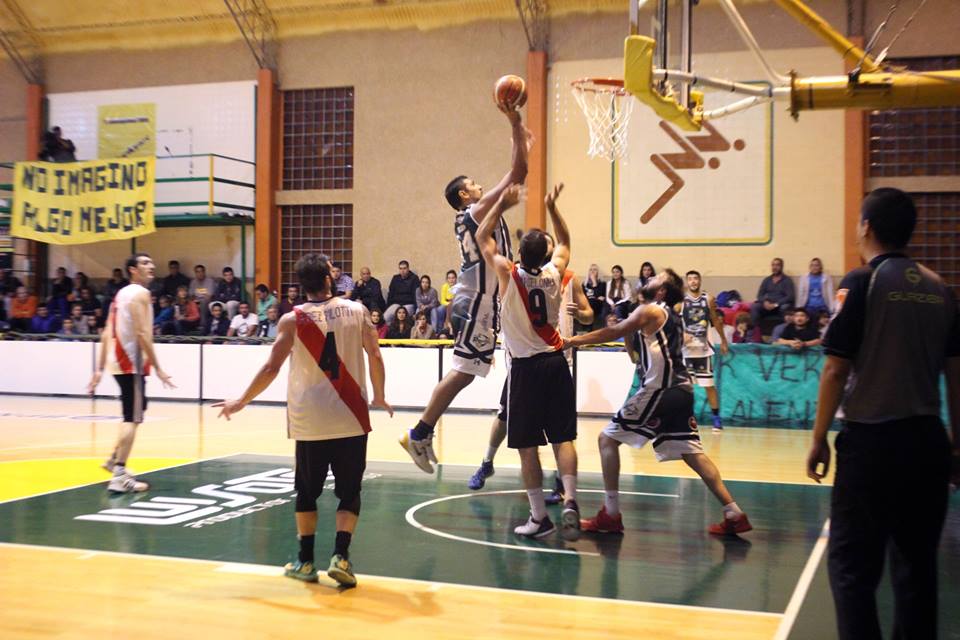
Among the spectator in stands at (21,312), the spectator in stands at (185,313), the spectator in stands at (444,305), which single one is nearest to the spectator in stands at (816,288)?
the spectator in stands at (444,305)

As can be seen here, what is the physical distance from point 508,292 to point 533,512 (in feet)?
A: 4.69

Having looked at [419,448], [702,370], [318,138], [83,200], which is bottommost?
[419,448]

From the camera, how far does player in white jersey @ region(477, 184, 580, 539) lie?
625cm

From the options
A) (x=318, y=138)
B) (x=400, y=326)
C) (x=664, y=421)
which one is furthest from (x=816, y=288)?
(x=664, y=421)

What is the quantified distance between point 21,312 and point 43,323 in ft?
4.10

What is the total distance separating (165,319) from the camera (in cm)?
1870

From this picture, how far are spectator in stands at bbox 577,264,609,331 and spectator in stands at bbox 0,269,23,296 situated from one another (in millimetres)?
12138

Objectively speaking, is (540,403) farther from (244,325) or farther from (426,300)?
(244,325)

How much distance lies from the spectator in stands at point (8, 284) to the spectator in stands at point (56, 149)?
2656 mm

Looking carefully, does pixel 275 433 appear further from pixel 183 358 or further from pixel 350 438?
pixel 350 438

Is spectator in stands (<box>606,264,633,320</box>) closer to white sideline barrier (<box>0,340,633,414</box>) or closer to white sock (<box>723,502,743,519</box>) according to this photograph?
white sideline barrier (<box>0,340,633,414</box>)

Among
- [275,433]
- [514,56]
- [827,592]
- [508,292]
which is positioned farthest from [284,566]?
[514,56]

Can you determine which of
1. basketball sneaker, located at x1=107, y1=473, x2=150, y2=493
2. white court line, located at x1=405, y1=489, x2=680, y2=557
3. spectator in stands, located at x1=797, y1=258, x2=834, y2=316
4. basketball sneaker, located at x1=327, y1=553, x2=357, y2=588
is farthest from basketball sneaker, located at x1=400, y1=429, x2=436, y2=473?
spectator in stands, located at x1=797, y1=258, x2=834, y2=316

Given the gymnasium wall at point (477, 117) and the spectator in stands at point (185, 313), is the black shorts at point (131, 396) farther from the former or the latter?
the gymnasium wall at point (477, 117)
